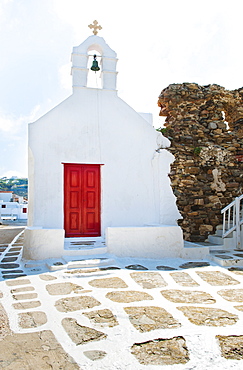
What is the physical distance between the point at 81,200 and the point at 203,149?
485 cm

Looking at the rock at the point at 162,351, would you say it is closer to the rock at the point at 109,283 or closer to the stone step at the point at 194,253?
the rock at the point at 109,283

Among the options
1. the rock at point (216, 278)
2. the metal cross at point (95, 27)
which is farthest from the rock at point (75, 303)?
the metal cross at point (95, 27)

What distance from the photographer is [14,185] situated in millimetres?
50812

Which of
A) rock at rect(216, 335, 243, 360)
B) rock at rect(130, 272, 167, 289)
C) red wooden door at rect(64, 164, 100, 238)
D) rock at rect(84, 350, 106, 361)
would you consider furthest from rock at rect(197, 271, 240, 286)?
red wooden door at rect(64, 164, 100, 238)

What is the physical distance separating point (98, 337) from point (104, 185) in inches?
192

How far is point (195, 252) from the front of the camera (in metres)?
7.26

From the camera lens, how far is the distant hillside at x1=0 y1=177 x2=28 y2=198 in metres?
47.4

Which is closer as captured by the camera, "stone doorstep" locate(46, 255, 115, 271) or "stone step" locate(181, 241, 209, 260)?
"stone doorstep" locate(46, 255, 115, 271)

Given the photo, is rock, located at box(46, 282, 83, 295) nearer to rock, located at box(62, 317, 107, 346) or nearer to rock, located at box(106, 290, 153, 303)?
rock, located at box(106, 290, 153, 303)

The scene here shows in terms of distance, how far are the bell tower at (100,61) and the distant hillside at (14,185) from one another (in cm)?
4047

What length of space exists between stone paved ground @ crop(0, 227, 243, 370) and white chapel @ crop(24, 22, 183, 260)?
1588mm

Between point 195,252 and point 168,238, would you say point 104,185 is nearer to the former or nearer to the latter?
point 168,238

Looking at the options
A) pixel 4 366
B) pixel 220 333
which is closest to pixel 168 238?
pixel 220 333

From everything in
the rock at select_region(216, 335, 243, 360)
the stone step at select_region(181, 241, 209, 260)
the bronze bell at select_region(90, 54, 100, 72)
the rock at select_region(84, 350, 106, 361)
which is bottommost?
the rock at select_region(216, 335, 243, 360)
